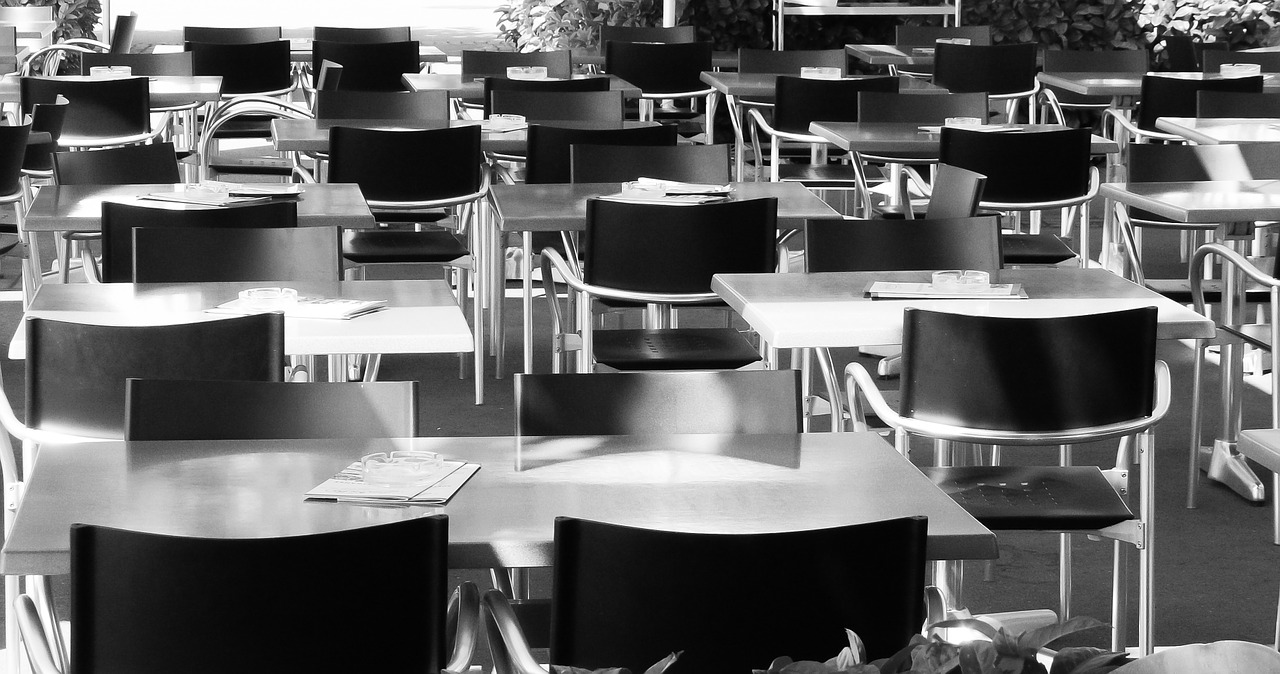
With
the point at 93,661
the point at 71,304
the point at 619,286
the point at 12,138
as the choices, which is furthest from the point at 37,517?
the point at 12,138

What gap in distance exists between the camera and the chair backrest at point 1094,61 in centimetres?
847

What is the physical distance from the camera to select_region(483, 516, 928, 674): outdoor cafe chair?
5.98 feet

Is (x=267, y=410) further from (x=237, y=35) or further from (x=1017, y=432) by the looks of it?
(x=237, y=35)

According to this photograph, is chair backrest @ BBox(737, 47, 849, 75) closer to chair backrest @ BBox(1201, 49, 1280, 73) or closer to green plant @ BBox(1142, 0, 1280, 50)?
chair backrest @ BBox(1201, 49, 1280, 73)

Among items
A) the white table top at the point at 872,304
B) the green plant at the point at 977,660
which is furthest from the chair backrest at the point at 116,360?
the green plant at the point at 977,660

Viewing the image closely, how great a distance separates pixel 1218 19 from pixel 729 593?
9.47m

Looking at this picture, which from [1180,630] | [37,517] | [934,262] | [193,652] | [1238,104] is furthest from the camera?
[1238,104]

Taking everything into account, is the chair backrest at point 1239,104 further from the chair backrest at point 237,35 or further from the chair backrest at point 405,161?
the chair backrest at point 237,35

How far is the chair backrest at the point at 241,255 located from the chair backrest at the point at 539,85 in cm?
310

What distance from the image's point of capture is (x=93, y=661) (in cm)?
183

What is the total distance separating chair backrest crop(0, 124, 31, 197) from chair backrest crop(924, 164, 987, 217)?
297cm

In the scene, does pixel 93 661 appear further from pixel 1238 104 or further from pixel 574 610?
pixel 1238 104

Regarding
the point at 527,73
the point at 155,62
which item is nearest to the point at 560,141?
the point at 527,73

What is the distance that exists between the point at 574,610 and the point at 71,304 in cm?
191
